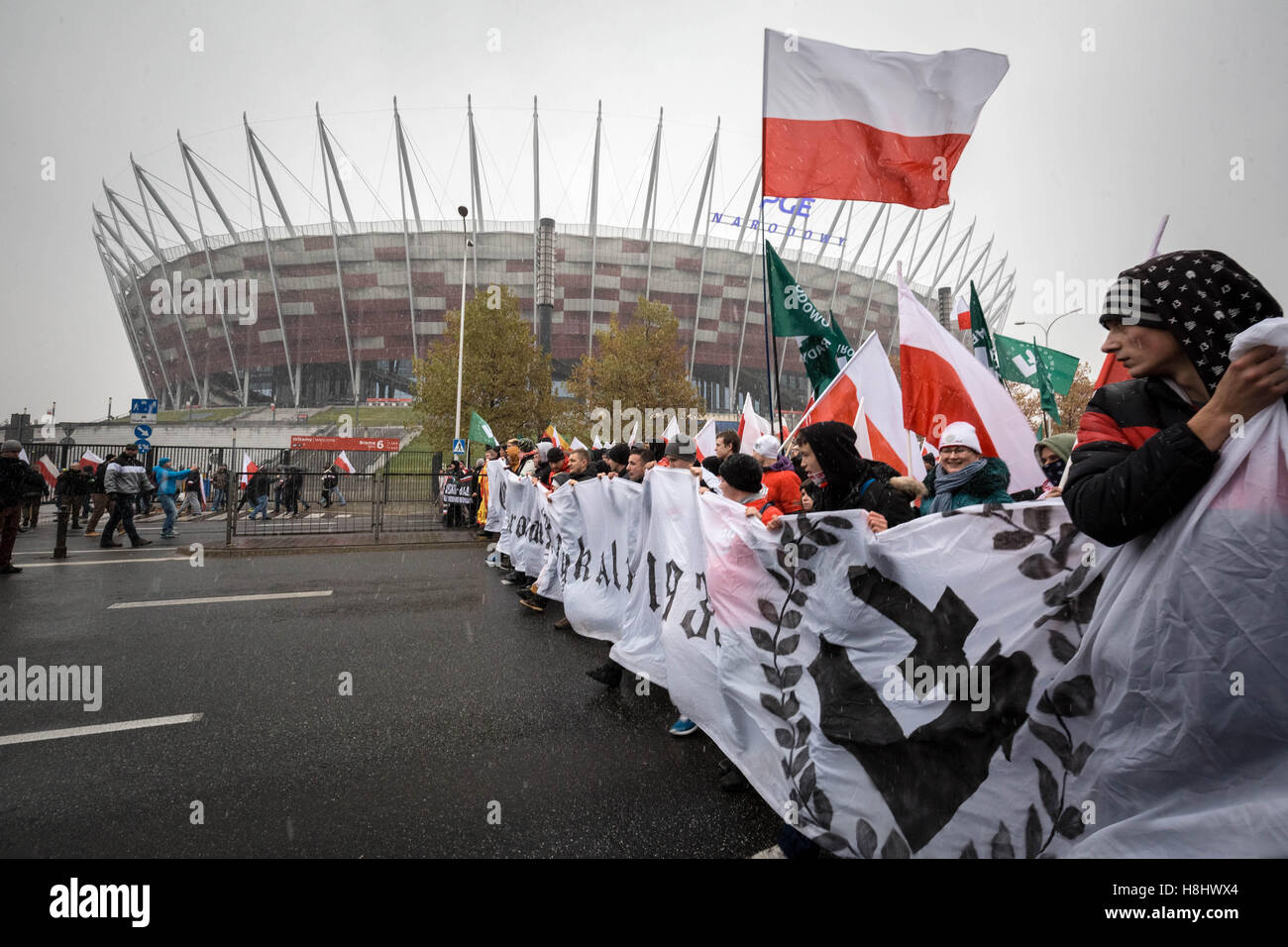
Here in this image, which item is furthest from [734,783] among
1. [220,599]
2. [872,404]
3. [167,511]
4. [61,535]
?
[167,511]

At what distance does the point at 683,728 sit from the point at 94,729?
3.45 metres

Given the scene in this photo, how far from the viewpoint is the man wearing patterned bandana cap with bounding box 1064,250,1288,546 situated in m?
1.37

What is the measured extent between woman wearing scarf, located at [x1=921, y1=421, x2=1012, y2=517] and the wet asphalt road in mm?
1874

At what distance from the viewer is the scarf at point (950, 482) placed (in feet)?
10.9

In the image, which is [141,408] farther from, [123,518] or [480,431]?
[480,431]

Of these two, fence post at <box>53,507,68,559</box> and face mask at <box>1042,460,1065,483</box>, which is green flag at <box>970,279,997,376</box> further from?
fence post at <box>53,507,68,559</box>

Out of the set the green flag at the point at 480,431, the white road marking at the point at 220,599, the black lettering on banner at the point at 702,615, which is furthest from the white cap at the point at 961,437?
the green flag at the point at 480,431

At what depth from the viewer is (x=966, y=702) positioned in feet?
6.71

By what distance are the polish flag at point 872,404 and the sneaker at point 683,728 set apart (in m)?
2.33

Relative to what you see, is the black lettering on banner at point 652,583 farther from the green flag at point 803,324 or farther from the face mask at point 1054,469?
the face mask at point 1054,469

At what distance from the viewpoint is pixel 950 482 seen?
338cm
